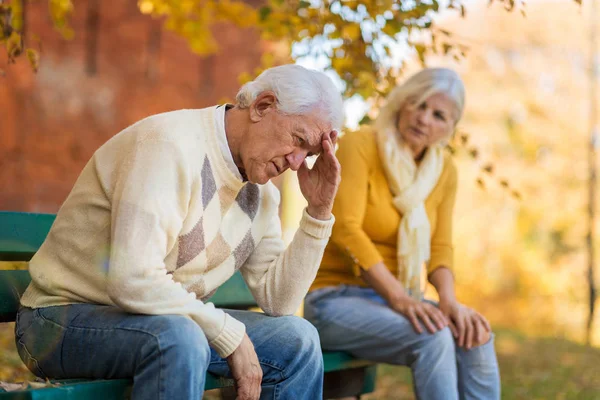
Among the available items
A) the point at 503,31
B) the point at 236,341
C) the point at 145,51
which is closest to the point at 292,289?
the point at 236,341

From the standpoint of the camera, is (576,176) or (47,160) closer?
(47,160)

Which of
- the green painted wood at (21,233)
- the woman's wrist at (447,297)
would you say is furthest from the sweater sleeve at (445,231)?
the green painted wood at (21,233)

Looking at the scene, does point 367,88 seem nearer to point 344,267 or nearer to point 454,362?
point 344,267

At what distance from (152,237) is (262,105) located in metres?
0.57

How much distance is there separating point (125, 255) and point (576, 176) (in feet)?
56.0

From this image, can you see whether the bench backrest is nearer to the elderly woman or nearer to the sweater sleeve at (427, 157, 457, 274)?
the elderly woman

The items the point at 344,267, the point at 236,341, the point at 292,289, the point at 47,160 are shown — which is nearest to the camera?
the point at 236,341

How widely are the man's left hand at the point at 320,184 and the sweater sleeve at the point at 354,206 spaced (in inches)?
27.3

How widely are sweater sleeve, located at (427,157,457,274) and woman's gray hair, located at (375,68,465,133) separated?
0.30 m

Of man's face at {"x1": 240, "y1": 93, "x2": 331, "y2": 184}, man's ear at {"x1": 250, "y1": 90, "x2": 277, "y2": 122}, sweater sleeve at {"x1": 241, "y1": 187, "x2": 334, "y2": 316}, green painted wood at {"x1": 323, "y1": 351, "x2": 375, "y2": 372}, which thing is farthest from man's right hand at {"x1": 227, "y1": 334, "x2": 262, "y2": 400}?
green painted wood at {"x1": 323, "y1": 351, "x2": 375, "y2": 372}

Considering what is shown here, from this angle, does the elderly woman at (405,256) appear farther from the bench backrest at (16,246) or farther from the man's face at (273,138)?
the bench backrest at (16,246)

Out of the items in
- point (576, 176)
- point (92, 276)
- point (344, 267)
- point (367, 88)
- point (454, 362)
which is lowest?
point (576, 176)

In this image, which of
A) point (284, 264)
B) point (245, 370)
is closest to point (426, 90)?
point (284, 264)

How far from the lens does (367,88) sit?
427cm
